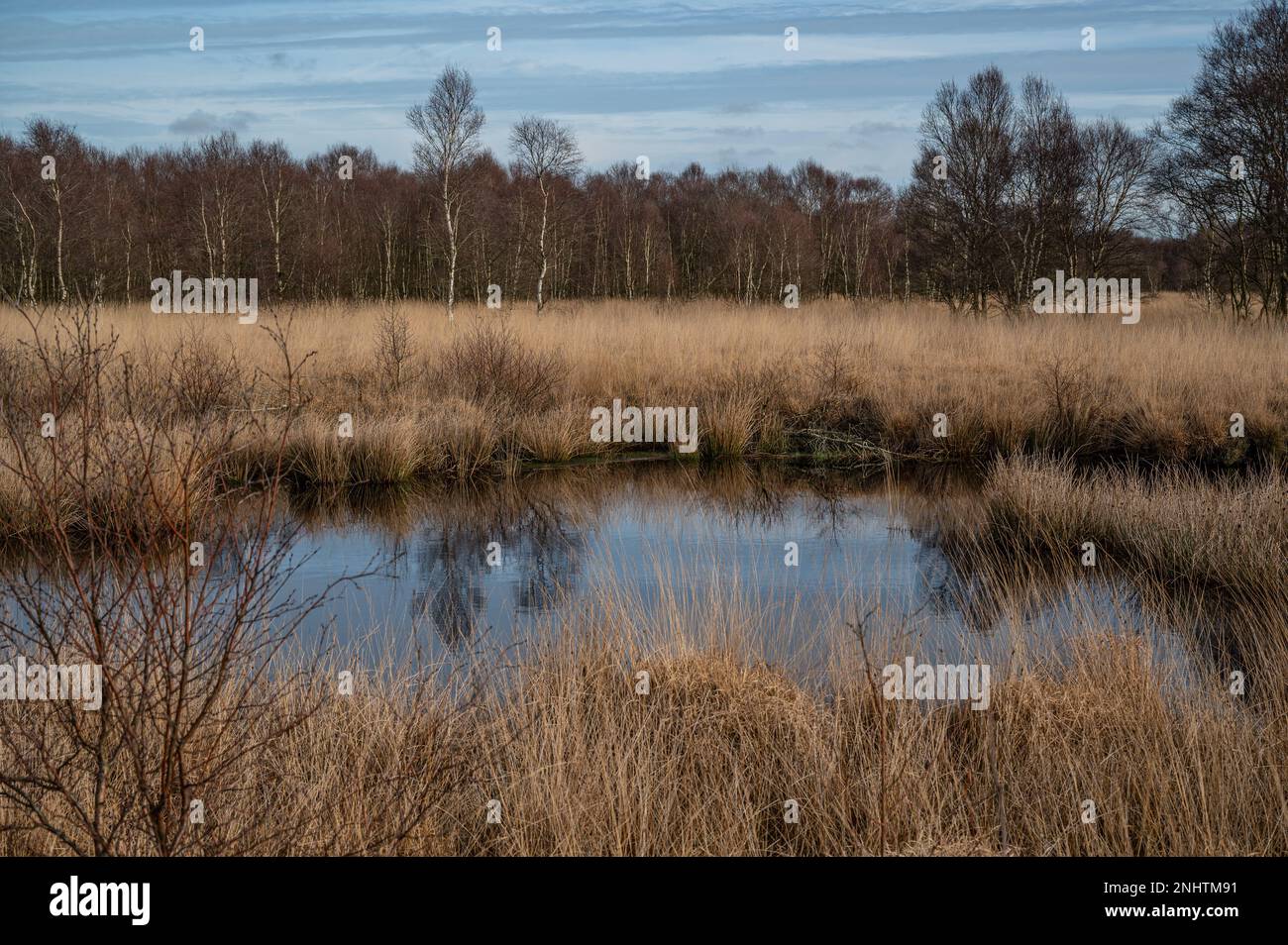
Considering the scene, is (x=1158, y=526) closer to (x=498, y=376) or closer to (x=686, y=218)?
(x=498, y=376)

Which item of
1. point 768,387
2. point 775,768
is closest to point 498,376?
point 768,387

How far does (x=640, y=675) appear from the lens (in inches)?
179

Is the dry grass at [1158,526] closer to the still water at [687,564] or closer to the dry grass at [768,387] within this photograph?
the still water at [687,564]

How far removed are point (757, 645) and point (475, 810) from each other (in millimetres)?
1830

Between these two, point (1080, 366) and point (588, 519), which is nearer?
point (588, 519)

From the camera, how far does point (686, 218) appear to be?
44406mm

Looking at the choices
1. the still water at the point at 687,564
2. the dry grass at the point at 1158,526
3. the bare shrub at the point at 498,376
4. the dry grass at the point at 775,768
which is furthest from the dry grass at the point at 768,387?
the dry grass at the point at 775,768

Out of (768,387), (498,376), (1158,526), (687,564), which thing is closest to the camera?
(687,564)

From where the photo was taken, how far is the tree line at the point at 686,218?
18.5 m

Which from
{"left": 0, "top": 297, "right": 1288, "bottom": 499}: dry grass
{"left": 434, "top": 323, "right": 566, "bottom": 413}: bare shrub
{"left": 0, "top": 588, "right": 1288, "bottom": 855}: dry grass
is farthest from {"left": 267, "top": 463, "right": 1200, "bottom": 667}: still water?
{"left": 434, "top": 323, "right": 566, "bottom": 413}: bare shrub

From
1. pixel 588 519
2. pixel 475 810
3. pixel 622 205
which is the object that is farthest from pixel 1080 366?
pixel 622 205

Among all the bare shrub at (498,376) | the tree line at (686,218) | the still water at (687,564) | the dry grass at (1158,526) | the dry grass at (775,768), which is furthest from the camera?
the tree line at (686,218)

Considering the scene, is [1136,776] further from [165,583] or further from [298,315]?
[298,315]
